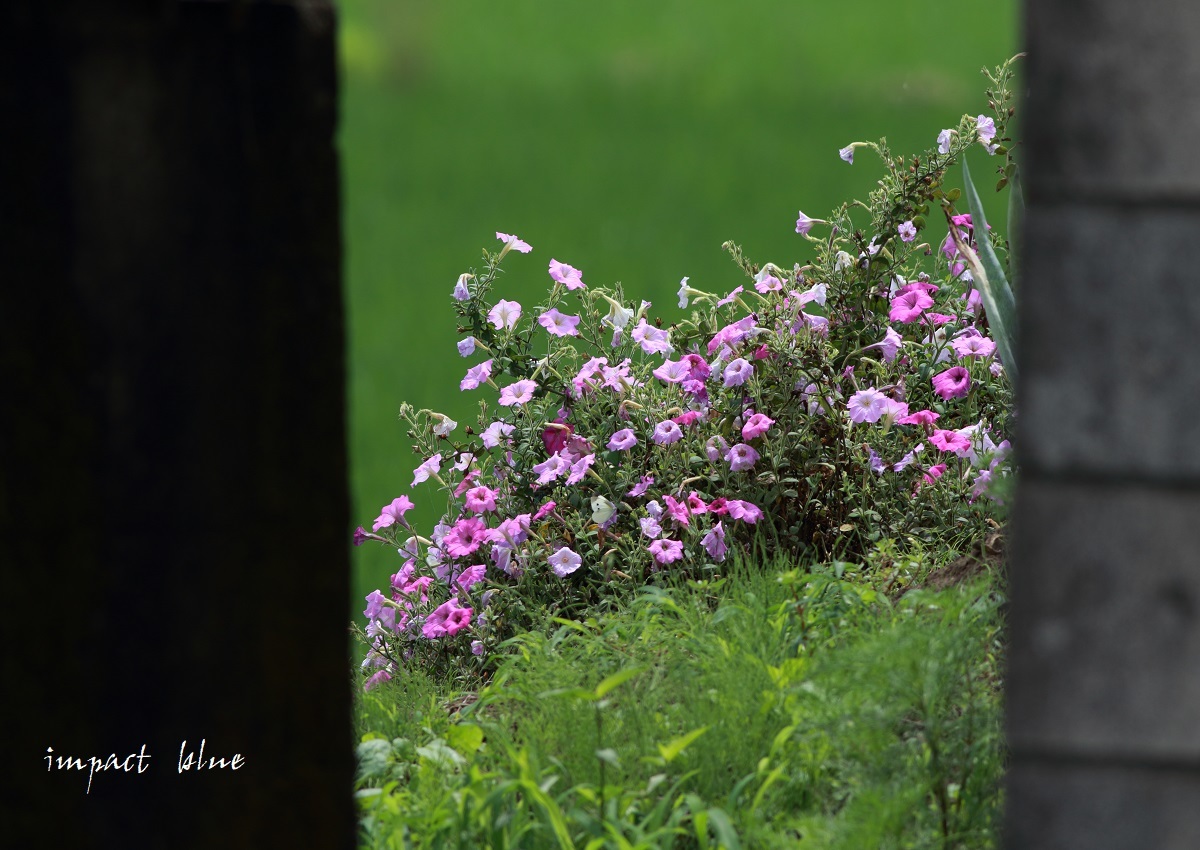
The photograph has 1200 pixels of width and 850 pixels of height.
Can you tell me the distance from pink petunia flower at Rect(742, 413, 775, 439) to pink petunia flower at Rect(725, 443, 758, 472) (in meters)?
0.03

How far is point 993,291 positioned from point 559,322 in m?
0.99

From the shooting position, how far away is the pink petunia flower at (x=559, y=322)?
3.23 metres

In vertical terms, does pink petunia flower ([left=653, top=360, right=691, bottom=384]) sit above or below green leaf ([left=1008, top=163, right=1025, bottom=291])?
below

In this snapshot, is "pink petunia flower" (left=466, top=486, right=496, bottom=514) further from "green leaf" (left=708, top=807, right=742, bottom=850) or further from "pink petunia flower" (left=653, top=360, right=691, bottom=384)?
"green leaf" (left=708, top=807, right=742, bottom=850)

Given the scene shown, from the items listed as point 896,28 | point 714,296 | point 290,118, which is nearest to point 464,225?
point 714,296

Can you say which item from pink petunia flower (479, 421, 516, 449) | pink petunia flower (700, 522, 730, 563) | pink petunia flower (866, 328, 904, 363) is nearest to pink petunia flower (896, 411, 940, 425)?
pink petunia flower (866, 328, 904, 363)

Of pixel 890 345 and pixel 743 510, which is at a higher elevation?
pixel 890 345

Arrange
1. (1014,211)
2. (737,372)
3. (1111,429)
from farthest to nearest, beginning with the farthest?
(737,372) → (1014,211) → (1111,429)

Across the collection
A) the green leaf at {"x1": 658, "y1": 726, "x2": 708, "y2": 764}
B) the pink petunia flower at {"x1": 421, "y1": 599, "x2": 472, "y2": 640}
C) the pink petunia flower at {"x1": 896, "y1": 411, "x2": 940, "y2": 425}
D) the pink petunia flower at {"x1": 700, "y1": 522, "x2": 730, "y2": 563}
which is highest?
the pink petunia flower at {"x1": 896, "y1": 411, "x2": 940, "y2": 425}

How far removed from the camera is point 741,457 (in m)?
3.03

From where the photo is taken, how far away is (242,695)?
172 cm

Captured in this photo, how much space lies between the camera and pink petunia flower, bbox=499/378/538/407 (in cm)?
318

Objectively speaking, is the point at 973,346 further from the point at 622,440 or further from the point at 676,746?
the point at 676,746

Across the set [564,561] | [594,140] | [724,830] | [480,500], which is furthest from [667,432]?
[594,140]
